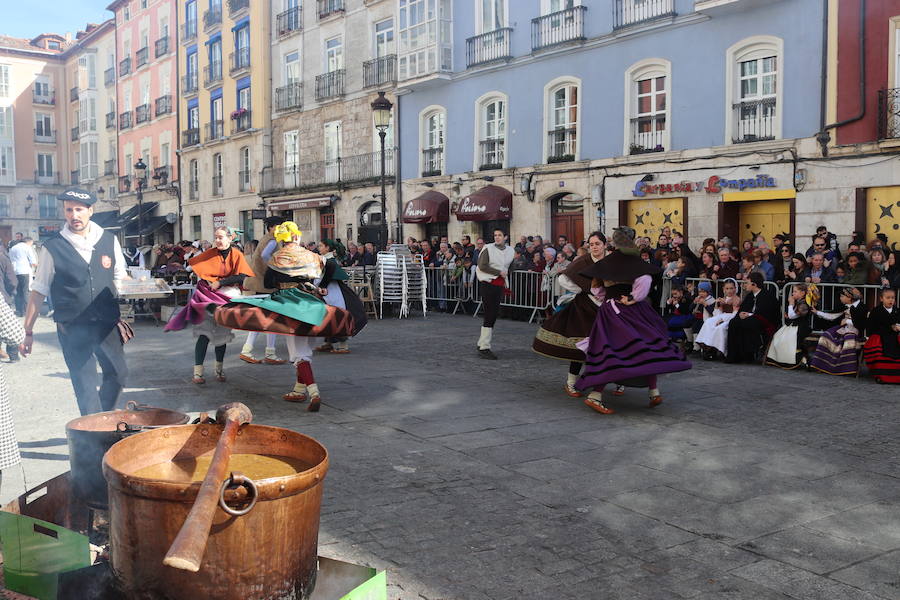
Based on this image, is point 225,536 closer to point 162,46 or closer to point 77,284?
point 77,284

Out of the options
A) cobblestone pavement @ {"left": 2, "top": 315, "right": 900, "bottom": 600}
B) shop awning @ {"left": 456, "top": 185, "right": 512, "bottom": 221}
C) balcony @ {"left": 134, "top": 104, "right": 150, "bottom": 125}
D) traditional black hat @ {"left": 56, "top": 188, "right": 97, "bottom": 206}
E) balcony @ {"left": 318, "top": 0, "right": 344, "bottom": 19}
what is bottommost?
cobblestone pavement @ {"left": 2, "top": 315, "right": 900, "bottom": 600}

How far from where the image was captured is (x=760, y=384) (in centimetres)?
943

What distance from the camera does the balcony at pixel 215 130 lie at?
3694cm

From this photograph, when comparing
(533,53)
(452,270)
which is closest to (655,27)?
(533,53)

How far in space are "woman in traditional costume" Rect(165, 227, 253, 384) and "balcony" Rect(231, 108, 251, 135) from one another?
27.0m

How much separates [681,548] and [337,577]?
6.71ft

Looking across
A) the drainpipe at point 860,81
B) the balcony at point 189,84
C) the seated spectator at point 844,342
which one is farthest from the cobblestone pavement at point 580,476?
the balcony at point 189,84

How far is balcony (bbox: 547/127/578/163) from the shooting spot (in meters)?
20.8

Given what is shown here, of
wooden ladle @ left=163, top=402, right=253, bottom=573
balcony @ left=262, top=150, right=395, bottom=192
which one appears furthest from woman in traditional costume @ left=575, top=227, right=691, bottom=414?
balcony @ left=262, top=150, right=395, bottom=192

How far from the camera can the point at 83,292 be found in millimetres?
5535

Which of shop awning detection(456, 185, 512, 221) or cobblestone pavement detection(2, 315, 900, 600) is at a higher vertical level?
shop awning detection(456, 185, 512, 221)

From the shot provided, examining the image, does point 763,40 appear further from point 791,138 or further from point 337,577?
point 337,577

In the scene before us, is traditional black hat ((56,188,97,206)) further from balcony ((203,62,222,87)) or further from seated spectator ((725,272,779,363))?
balcony ((203,62,222,87))

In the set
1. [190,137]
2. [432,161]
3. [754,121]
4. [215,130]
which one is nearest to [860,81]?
[754,121]
